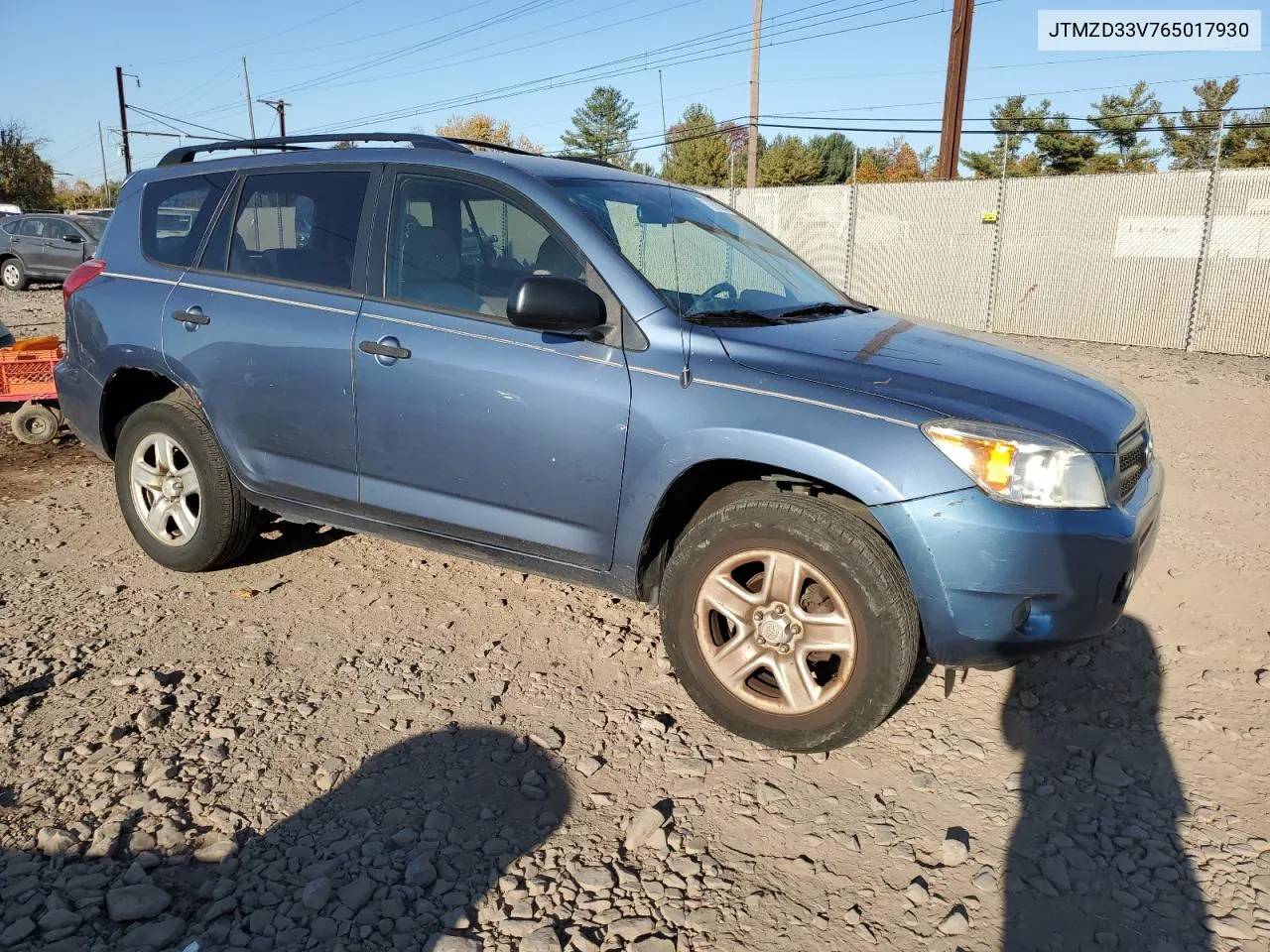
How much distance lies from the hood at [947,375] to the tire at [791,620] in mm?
417

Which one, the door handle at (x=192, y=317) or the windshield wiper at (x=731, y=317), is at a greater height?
the windshield wiper at (x=731, y=317)

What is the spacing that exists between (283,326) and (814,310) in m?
2.15

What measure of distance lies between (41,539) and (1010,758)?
187 inches

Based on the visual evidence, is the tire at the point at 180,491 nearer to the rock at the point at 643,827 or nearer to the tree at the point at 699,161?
the rock at the point at 643,827

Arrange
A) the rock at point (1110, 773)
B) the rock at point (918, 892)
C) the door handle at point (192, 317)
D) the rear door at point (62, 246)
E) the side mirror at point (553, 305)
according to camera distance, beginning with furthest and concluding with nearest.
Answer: the rear door at point (62, 246)
the door handle at point (192, 317)
the side mirror at point (553, 305)
the rock at point (1110, 773)
the rock at point (918, 892)

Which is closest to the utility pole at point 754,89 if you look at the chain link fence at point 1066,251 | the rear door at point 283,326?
the chain link fence at point 1066,251

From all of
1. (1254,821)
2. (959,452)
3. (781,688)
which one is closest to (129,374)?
(781,688)

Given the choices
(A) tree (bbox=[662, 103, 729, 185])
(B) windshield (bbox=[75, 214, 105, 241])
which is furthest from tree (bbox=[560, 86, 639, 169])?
(B) windshield (bbox=[75, 214, 105, 241])

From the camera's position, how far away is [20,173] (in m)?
52.7

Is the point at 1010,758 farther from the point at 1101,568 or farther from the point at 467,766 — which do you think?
the point at 467,766

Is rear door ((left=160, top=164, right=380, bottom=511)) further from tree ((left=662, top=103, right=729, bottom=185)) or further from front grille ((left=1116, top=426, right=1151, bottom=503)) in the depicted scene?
tree ((left=662, top=103, right=729, bottom=185))

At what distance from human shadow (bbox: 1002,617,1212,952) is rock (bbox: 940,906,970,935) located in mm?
95

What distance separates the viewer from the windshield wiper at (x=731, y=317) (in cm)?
331

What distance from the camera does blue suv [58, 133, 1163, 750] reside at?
9.21ft
